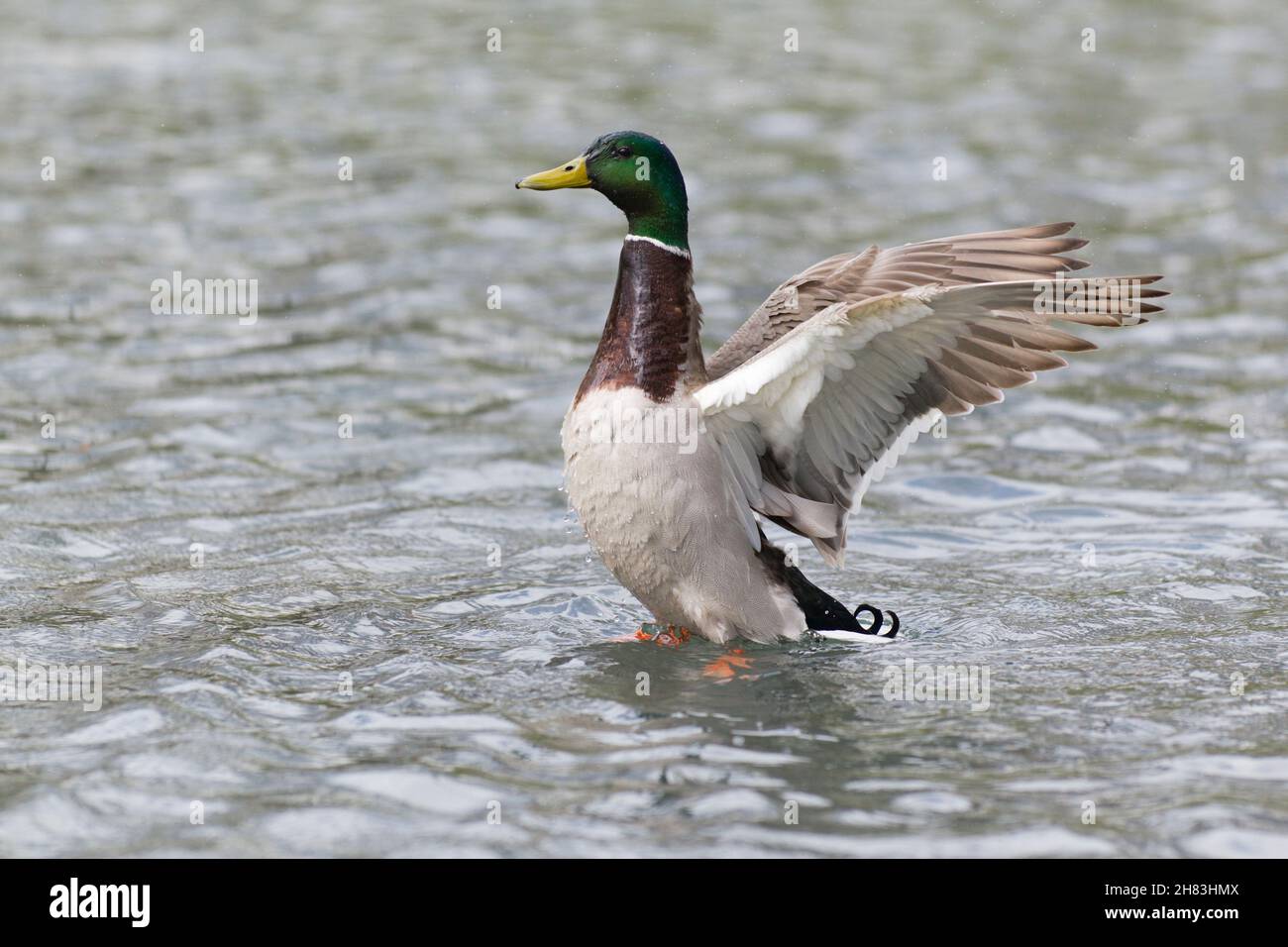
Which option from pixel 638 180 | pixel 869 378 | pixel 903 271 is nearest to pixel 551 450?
pixel 903 271

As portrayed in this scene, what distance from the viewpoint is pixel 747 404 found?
6.51 metres

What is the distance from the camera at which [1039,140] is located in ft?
51.3

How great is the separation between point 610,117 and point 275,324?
4.87 meters

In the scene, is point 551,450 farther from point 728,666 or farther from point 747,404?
point 747,404

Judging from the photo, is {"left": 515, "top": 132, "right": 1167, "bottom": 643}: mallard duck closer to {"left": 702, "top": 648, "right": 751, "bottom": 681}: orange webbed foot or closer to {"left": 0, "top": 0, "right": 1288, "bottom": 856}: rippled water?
{"left": 702, "top": 648, "right": 751, "bottom": 681}: orange webbed foot

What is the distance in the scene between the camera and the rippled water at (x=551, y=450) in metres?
5.57

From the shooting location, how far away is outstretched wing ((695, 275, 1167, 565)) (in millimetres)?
6082

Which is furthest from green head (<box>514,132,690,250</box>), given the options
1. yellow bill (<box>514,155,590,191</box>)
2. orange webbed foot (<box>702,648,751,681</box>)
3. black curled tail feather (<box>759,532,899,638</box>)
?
orange webbed foot (<box>702,648,751,681</box>)

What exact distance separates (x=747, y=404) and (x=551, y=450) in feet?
11.7

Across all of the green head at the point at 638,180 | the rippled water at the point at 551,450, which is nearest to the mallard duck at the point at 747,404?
the green head at the point at 638,180

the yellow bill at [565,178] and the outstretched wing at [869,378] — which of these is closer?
the outstretched wing at [869,378]

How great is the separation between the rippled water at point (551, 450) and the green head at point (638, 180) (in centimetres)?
165

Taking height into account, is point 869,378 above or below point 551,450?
above

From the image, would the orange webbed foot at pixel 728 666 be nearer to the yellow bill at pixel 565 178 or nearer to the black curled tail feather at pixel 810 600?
the black curled tail feather at pixel 810 600
